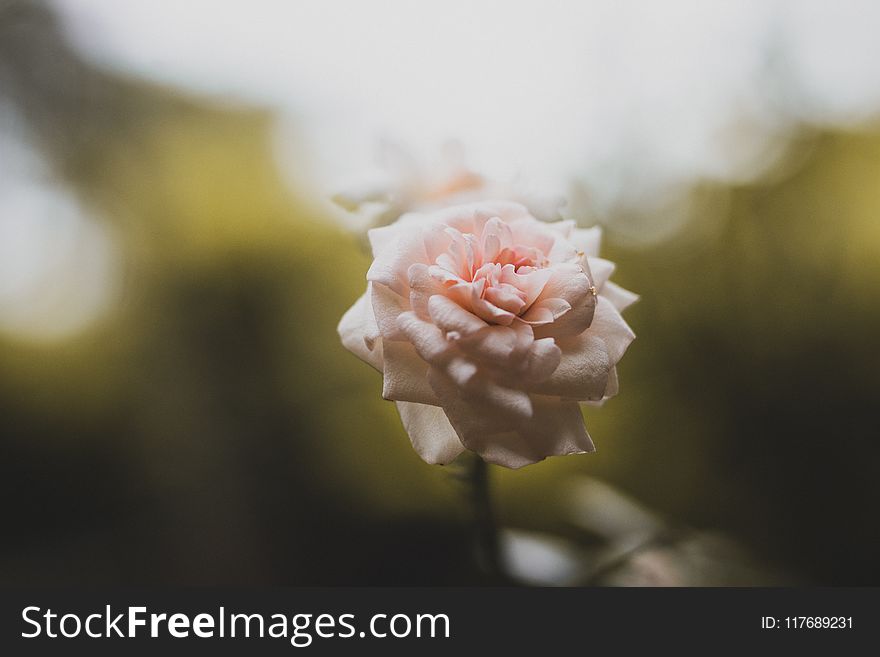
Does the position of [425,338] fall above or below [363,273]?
below

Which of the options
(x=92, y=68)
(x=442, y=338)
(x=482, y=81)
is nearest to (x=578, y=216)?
(x=482, y=81)

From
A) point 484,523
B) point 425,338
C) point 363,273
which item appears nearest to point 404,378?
point 425,338

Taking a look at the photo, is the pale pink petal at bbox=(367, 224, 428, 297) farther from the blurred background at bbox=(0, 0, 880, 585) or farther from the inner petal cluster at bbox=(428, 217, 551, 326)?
the blurred background at bbox=(0, 0, 880, 585)

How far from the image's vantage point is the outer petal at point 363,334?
0.32 metres

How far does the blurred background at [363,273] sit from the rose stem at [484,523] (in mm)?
304

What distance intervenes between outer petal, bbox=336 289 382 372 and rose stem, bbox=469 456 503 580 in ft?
0.43

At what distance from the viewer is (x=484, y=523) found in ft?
1.49

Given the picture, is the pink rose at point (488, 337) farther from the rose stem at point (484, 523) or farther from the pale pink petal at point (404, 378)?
the rose stem at point (484, 523)

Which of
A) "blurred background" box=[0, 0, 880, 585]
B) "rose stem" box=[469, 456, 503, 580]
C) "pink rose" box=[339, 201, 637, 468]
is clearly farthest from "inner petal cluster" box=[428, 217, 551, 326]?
"blurred background" box=[0, 0, 880, 585]

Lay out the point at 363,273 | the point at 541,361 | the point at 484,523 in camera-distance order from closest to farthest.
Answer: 1. the point at 541,361
2. the point at 484,523
3. the point at 363,273

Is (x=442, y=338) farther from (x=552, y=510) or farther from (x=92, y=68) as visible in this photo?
(x=92, y=68)

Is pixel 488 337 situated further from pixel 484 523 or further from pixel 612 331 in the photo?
pixel 484 523

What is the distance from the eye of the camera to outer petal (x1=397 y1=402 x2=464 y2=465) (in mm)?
307

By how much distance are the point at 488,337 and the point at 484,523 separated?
22 centimetres
